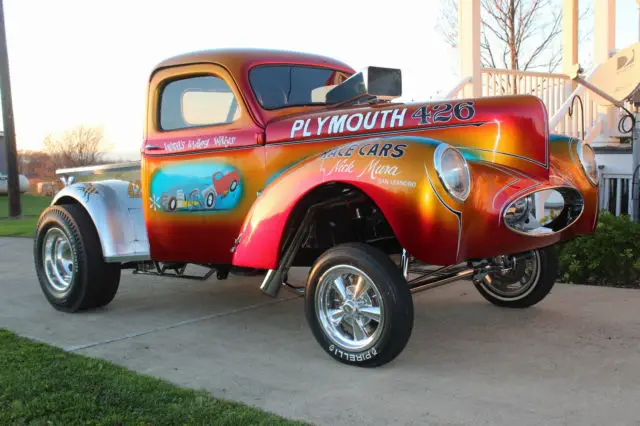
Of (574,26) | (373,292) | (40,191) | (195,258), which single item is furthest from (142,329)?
(40,191)

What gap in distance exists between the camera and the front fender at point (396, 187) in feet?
10.5

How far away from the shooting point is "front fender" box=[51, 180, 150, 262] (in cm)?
491

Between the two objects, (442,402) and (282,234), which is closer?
(442,402)

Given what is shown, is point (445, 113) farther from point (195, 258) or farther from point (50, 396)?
point (50, 396)

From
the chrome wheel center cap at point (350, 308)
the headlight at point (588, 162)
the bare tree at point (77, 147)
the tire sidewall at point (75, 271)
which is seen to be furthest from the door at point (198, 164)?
the bare tree at point (77, 147)

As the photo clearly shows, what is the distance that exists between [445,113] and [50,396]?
8.64 feet

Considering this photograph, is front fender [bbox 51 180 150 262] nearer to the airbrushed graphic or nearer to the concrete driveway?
the airbrushed graphic

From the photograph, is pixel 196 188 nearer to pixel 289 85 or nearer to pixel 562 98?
pixel 289 85

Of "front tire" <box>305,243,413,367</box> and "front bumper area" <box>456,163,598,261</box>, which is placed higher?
"front bumper area" <box>456,163,598,261</box>

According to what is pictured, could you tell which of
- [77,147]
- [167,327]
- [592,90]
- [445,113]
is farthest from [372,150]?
[77,147]

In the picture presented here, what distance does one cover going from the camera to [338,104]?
4.54 meters

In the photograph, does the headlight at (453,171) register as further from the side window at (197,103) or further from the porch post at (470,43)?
the porch post at (470,43)

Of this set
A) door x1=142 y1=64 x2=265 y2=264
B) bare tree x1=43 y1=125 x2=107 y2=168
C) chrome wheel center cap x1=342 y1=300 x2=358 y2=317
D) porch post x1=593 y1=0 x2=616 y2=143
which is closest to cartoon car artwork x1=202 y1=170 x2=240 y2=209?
door x1=142 y1=64 x2=265 y2=264

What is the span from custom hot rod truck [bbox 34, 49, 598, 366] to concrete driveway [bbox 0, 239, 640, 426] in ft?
0.83
